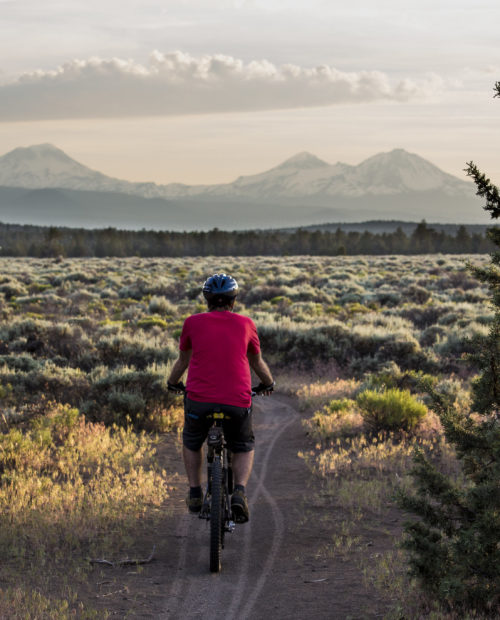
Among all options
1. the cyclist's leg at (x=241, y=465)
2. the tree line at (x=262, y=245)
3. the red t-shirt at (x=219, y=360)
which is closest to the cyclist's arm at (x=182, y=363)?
the red t-shirt at (x=219, y=360)

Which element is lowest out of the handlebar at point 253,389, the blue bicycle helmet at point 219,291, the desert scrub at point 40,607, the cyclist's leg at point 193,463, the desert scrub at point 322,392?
the desert scrub at point 40,607

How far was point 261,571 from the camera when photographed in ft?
19.0

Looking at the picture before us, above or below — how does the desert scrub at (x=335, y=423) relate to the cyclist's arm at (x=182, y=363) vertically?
below

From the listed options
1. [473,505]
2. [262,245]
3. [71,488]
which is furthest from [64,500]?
[262,245]

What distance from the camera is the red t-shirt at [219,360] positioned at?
18.5 feet

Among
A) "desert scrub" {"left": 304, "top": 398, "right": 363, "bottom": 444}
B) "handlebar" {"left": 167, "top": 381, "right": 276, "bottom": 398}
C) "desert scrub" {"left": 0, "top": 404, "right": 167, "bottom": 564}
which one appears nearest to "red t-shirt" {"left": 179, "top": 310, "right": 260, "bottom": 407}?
"handlebar" {"left": 167, "top": 381, "right": 276, "bottom": 398}

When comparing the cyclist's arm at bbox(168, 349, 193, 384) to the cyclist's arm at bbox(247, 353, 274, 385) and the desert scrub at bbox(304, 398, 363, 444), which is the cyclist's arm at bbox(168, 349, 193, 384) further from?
the desert scrub at bbox(304, 398, 363, 444)

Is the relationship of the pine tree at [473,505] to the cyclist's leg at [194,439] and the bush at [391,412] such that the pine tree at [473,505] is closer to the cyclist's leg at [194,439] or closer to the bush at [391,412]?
the cyclist's leg at [194,439]

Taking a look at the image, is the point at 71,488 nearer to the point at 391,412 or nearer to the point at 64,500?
the point at 64,500

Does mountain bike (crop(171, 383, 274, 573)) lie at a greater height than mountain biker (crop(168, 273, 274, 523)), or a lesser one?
lesser

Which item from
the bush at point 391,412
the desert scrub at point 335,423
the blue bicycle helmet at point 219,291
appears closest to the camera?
the blue bicycle helmet at point 219,291

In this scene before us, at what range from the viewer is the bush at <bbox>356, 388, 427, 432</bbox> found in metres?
9.87

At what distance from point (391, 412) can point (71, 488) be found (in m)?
4.78

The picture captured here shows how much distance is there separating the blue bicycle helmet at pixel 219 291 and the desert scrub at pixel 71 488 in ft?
8.17
